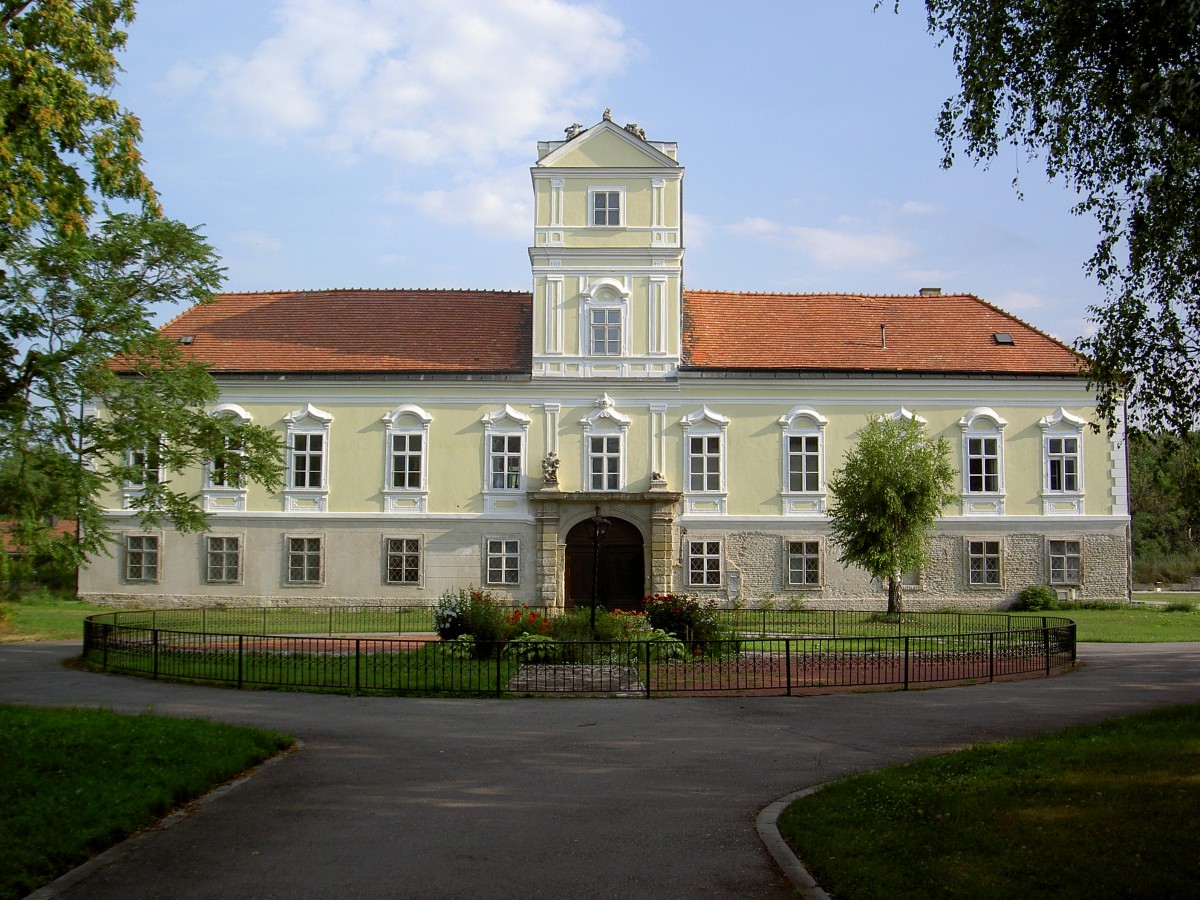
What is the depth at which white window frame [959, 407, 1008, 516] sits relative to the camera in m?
35.2

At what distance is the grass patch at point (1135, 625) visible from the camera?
87.2 ft

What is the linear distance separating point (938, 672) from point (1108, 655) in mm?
5787

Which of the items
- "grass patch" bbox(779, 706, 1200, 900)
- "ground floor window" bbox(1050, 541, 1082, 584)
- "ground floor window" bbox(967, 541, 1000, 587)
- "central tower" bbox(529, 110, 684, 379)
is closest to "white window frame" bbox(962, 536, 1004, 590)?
"ground floor window" bbox(967, 541, 1000, 587)

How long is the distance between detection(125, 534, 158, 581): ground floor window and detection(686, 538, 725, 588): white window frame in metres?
17.8

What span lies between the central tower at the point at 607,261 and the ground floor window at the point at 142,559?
13972 millimetres

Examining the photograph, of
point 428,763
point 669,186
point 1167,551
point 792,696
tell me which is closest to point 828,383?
point 669,186

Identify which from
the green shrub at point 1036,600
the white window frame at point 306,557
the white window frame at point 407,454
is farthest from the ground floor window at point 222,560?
the green shrub at point 1036,600

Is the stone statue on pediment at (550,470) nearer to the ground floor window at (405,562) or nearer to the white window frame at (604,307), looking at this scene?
the white window frame at (604,307)

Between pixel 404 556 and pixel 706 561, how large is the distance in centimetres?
986

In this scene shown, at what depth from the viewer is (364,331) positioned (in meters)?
37.1

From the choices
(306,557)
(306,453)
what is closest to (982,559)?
(306,557)

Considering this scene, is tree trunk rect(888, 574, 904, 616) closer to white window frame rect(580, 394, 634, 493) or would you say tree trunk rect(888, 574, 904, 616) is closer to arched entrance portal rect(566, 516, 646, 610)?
arched entrance portal rect(566, 516, 646, 610)

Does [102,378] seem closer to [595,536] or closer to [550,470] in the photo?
[595,536]

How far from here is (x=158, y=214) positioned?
70.9ft
